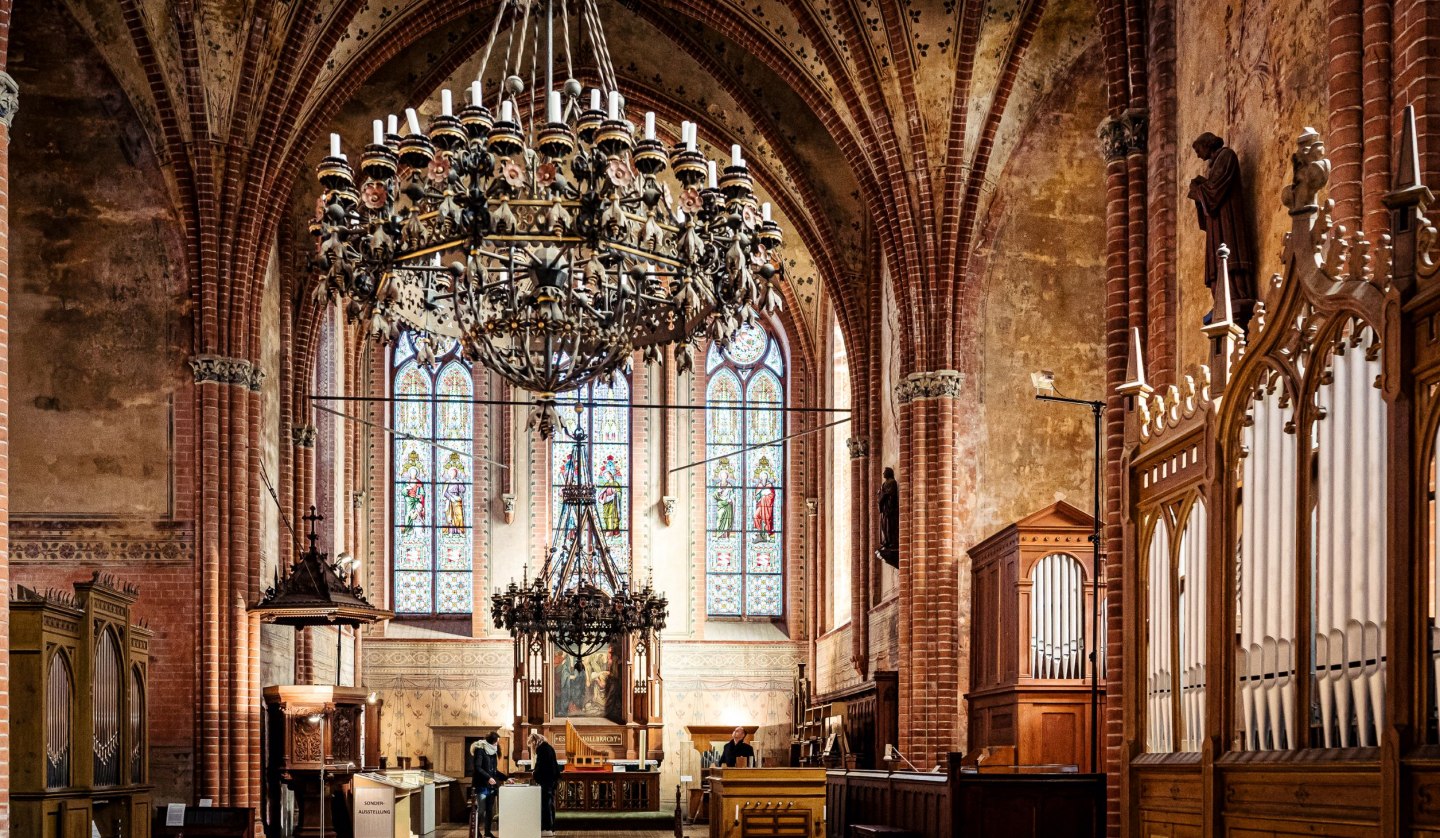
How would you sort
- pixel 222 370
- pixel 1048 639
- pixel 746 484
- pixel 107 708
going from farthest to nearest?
pixel 746 484
pixel 222 370
pixel 1048 639
pixel 107 708

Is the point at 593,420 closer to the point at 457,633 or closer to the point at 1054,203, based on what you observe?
the point at 457,633

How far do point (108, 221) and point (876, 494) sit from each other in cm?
1118

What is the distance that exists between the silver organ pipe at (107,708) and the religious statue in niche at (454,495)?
51.6 feet

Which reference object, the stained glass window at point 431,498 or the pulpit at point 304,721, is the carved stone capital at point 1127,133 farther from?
the stained glass window at point 431,498

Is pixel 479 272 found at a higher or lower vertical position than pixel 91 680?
higher

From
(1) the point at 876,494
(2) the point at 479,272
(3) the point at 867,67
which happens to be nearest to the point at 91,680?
(2) the point at 479,272

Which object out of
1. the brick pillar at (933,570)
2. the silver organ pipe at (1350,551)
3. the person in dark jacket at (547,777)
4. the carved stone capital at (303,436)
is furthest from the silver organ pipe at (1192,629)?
the carved stone capital at (303,436)

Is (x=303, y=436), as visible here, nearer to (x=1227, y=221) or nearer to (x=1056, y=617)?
(x=1056, y=617)

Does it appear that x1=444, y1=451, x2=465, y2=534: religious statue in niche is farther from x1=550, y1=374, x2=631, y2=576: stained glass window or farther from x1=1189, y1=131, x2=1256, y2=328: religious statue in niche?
x1=1189, y1=131, x2=1256, y2=328: religious statue in niche

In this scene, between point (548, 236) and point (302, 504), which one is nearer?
point (548, 236)

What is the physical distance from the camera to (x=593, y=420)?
32.6 metres

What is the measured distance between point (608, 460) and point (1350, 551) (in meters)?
26.1

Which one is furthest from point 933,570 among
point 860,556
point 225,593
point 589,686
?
point 589,686

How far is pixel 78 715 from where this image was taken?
48.3 ft
